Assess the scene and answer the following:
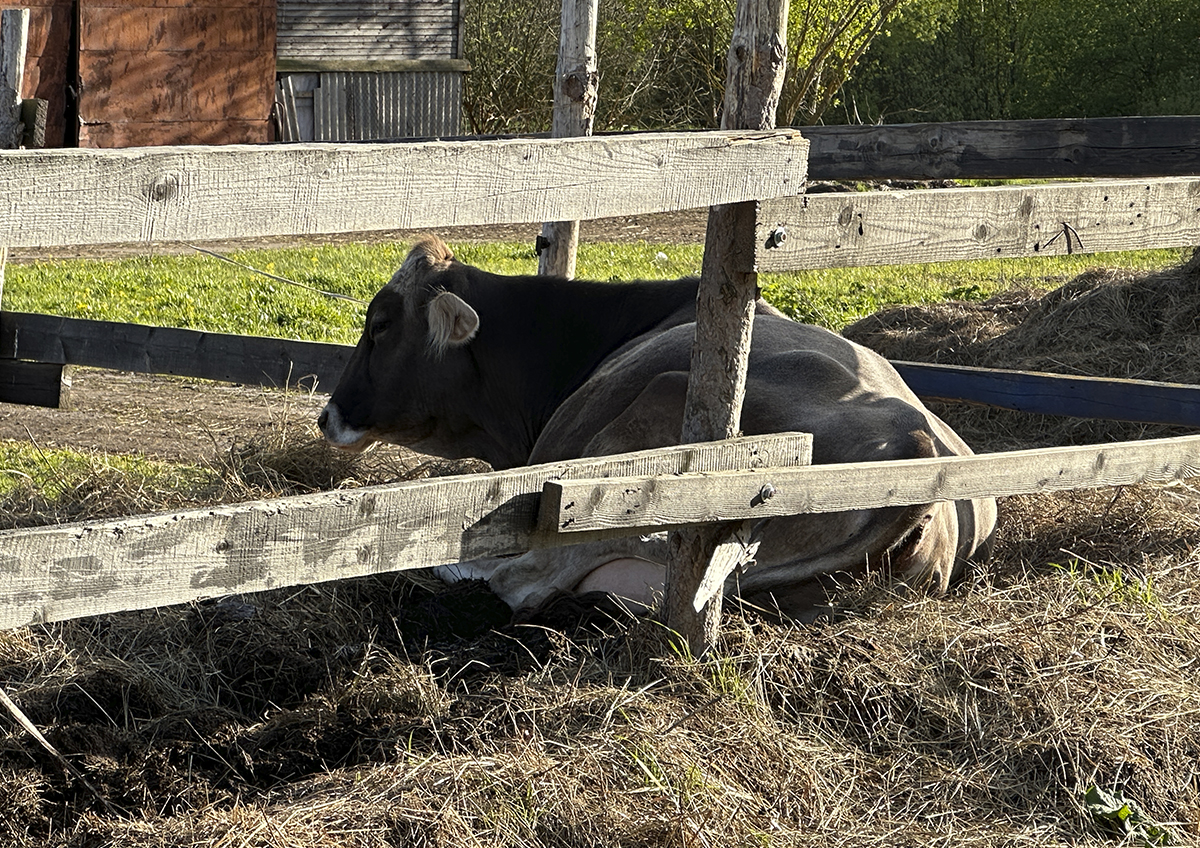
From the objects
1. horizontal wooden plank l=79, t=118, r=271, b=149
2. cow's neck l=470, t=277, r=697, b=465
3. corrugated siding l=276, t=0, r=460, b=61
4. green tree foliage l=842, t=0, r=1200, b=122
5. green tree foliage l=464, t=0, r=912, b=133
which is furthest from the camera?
green tree foliage l=842, t=0, r=1200, b=122

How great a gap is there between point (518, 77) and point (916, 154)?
17.9 m

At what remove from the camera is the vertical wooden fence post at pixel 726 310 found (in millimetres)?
3662

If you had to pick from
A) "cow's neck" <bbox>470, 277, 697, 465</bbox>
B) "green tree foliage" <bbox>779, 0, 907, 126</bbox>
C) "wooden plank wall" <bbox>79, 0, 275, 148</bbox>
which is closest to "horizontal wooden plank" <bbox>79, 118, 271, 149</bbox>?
"wooden plank wall" <bbox>79, 0, 275, 148</bbox>

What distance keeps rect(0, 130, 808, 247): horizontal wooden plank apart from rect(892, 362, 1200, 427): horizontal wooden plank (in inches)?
117

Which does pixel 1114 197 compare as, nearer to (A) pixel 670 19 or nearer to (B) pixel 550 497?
(B) pixel 550 497

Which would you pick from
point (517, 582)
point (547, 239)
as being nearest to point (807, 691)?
point (517, 582)

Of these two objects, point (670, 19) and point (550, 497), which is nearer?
point (550, 497)

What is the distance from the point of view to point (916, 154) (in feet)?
26.3

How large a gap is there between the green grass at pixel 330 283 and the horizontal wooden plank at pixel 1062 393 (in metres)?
4.27

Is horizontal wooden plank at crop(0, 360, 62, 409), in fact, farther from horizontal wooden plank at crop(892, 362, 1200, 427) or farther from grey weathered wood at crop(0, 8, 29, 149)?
horizontal wooden plank at crop(892, 362, 1200, 427)

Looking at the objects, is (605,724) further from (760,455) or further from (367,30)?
(367,30)

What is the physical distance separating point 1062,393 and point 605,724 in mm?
3736

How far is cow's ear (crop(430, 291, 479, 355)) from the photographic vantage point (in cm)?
604

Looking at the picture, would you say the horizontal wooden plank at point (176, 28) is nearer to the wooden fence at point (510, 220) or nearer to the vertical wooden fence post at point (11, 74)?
the vertical wooden fence post at point (11, 74)
